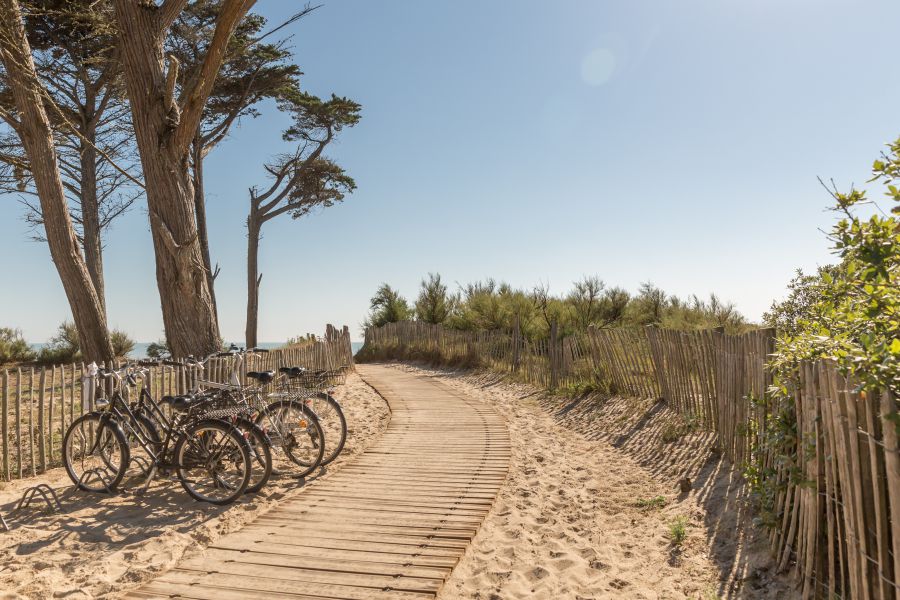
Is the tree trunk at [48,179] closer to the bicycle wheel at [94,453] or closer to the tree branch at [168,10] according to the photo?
the tree branch at [168,10]

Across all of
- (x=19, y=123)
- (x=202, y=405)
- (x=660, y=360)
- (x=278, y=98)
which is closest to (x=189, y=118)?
(x=19, y=123)

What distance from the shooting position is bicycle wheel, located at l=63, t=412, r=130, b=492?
4.73m

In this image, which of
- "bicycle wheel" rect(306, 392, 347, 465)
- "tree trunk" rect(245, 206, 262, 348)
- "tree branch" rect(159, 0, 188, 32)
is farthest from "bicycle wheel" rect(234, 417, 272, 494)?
"tree trunk" rect(245, 206, 262, 348)

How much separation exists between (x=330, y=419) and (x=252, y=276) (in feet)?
49.7

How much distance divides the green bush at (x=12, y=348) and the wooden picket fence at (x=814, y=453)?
18963mm

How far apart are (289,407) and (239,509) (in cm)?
119

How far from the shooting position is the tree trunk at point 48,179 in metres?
7.69

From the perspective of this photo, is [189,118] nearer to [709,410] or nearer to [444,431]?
[444,431]

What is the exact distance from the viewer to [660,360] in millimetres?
7441

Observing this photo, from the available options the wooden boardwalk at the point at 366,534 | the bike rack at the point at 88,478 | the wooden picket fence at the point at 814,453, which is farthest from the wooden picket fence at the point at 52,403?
the wooden picket fence at the point at 814,453

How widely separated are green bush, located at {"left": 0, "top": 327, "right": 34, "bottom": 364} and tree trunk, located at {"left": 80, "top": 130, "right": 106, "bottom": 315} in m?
4.24

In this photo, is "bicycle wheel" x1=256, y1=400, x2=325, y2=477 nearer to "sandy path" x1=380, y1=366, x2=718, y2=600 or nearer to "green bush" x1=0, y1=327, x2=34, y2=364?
"sandy path" x1=380, y1=366, x2=718, y2=600

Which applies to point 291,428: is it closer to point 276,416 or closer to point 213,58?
point 276,416

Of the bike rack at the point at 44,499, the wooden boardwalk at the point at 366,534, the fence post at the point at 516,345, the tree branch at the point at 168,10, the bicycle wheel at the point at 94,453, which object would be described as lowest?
the wooden boardwalk at the point at 366,534
